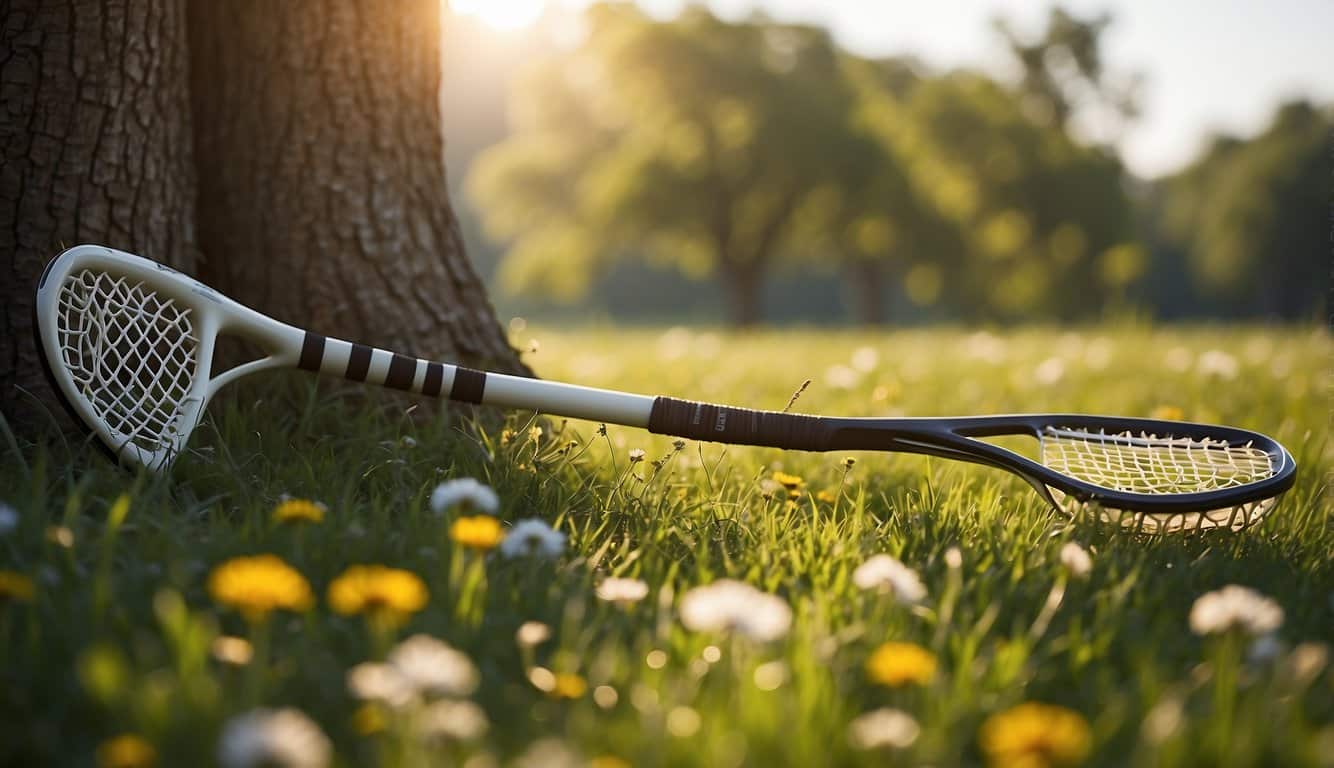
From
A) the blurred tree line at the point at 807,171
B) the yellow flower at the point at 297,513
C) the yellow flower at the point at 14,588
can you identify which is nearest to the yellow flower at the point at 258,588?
the yellow flower at the point at 14,588

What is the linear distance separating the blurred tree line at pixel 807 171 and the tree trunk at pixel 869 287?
0.09 meters

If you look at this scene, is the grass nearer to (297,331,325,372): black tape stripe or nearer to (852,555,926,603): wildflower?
(852,555,926,603): wildflower

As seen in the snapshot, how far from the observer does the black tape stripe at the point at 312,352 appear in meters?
2.48

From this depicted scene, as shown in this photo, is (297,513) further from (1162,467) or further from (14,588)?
(1162,467)

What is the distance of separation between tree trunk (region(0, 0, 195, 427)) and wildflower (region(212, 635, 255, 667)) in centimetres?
135

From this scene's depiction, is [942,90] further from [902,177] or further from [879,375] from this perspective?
[879,375]

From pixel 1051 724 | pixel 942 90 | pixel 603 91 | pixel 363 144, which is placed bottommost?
pixel 1051 724

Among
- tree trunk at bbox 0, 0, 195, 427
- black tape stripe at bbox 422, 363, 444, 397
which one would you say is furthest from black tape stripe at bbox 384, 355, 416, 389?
tree trunk at bbox 0, 0, 195, 427

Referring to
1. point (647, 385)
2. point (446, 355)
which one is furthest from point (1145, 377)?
point (446, 355)

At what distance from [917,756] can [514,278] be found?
26095mm

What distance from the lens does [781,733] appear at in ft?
4.25

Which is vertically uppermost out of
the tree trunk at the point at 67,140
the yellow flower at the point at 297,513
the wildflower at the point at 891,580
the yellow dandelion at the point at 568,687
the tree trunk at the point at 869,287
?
the tree trunk at the point at 67,140

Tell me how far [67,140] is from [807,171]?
22.7 m

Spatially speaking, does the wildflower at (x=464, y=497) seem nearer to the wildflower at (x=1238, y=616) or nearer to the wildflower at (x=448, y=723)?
the wildflower at (x=448, y=723)
